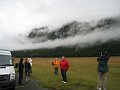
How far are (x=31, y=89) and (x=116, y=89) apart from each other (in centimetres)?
507

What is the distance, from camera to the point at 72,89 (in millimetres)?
18250

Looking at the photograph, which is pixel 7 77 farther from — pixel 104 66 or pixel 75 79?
pixel 75 79

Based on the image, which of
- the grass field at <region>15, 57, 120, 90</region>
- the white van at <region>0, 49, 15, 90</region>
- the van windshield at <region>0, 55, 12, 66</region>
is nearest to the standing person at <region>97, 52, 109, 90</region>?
the grass field at <region>15, 57, 120, 90</region>

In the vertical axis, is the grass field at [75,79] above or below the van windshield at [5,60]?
below

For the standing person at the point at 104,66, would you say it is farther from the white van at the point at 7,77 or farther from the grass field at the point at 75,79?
the white van at the point at 7,77

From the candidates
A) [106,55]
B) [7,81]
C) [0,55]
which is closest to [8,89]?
[7,81]

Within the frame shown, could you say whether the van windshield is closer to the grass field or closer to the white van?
the white van

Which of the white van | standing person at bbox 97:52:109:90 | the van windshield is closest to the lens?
standing person at bbox 97:52:109:90

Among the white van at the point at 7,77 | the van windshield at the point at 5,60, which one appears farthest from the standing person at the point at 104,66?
the van windshield at the point at 5,60

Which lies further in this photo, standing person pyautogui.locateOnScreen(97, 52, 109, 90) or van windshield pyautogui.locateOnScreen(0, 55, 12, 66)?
van windshield pyautogui.locateOnScreen(0, 55, 12, 66)

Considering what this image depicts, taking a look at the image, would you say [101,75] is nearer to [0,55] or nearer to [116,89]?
[116,89]

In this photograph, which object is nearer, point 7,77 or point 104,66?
point 104,66

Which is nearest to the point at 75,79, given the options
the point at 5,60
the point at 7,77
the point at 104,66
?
the point at 5,60

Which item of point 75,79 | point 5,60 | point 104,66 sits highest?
point 5,60
